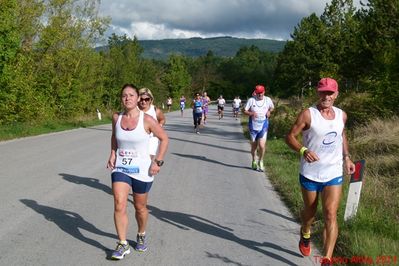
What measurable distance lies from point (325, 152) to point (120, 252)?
2345mm

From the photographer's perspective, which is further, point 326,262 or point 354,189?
point 354,189

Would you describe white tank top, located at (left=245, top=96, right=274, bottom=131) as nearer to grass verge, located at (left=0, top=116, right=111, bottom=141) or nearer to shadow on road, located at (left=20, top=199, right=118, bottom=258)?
shadow on road, located at (left=20, top=199, right=118, bottom=258)

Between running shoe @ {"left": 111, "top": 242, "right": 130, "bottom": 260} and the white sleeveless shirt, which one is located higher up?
the white sleeveless shirt

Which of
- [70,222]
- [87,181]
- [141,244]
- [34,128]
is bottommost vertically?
[34,128]

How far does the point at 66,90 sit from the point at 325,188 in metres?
24.0

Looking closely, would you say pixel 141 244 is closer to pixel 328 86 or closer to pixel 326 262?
pixel 326 262

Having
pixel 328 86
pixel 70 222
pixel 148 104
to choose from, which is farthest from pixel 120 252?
pixel 148 104

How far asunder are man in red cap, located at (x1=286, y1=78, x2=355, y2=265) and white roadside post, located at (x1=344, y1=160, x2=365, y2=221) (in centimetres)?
94

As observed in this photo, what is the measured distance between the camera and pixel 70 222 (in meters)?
6.27

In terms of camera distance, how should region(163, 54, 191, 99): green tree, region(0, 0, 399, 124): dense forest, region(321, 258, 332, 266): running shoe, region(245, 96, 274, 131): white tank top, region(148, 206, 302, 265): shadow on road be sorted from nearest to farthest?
1. region(321, 258, 332, 266): running shoe
2. region(148, 206, 302, 265): shadow on road
3. region(245, 96, 274, 131): white tank top
4. region(0, 0, 399, 124): dense forest
5. region(163, 54, 191, 99): green tree

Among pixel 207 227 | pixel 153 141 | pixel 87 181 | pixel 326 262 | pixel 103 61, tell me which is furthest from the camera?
pixel 103 61

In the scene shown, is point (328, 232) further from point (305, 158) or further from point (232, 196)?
point (232, 196)

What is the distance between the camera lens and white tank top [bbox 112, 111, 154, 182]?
4.92 m

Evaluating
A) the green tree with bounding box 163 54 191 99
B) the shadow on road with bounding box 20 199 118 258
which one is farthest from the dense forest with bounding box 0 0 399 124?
the green tree with bounding box 163 54 191 99
